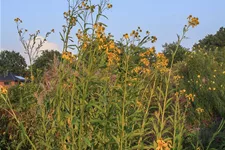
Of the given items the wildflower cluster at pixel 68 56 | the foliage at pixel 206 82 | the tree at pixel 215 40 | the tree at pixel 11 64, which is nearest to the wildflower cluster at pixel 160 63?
the wildflower cluster at pixel 68 56

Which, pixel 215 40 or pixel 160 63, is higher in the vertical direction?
pixel 215 40

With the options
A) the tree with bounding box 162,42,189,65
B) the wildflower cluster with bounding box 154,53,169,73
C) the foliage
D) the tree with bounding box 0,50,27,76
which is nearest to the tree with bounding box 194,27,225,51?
the tree with bounding box 162,42,189,65

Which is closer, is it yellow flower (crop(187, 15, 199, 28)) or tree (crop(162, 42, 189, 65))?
yellow flower (crop(187, 15, 199, 28))

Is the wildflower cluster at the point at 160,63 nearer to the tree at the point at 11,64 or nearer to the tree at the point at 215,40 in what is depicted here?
the tree at the point at 215,40

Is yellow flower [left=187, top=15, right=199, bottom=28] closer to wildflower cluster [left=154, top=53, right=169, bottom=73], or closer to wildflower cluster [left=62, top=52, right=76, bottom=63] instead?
wildflower cluster [left=154, top=53, right=169, bottom=73]

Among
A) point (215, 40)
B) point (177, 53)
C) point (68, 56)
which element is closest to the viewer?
point (68, 56)

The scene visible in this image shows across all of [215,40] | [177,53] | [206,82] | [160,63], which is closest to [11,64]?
[215,40]

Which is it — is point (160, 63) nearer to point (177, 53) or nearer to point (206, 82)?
point (206, 82)

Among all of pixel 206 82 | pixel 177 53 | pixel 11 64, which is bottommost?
pixel 206 82

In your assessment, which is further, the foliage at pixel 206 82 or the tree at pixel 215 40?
the tree at pixel 215 40

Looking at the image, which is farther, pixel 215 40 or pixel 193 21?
pixel 215 40

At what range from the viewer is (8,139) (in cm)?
514

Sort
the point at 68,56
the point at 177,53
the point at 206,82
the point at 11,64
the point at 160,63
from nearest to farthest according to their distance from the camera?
1. the point at 68,56
2. the point at 160,63
3. the point at 206,82
4. the point at 177,53
5. the point at 11,64

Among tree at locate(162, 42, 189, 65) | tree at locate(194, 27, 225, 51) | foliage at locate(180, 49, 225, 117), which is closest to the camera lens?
tree at locate(162, 42, 189, 65)
